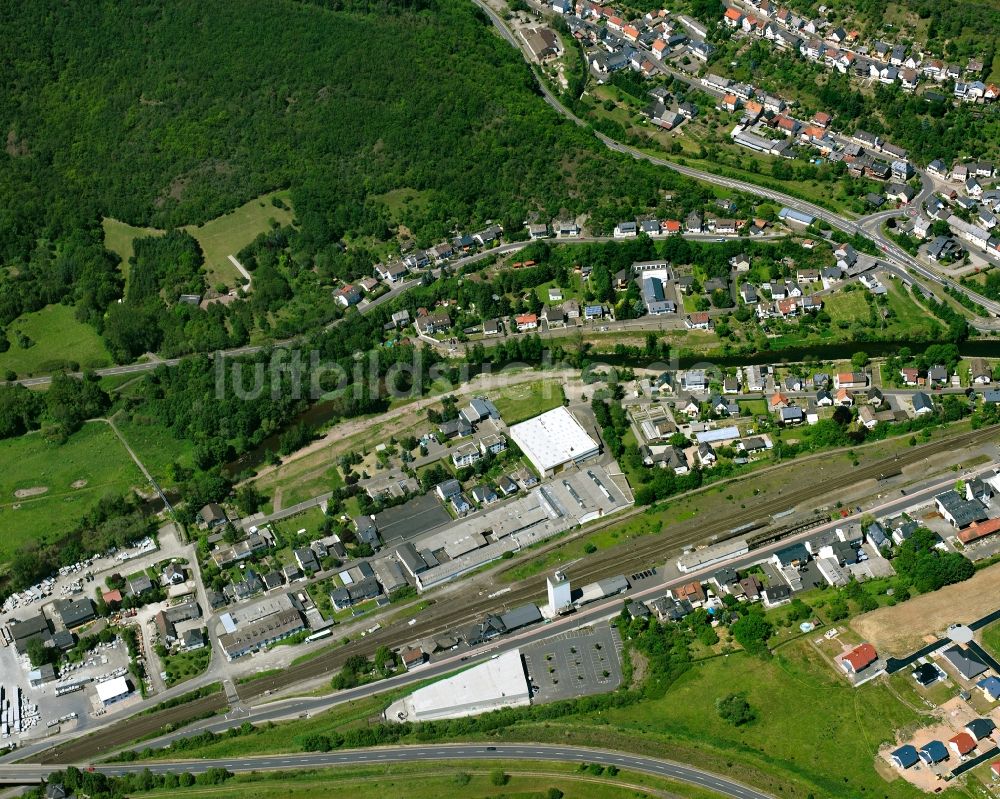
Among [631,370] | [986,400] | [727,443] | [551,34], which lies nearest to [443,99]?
[551,34]

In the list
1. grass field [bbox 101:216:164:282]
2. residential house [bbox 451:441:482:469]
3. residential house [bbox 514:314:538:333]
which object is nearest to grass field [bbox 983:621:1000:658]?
residential house [bbox 451:441:482:469]

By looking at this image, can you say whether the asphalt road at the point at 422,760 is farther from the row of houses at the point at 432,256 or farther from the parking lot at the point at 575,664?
the row of houses at the point at 432,256

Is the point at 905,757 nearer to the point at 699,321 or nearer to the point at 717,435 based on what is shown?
the point at 717,435

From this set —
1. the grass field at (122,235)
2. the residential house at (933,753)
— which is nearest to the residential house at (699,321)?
the residential house at (933,753)

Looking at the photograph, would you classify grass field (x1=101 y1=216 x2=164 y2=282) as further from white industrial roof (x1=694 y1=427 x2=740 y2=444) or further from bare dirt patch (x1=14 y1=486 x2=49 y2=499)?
white industrial roof (x1=694 y1=427 x2=740 y2=444)

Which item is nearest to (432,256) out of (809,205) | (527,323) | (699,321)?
(527,323)
